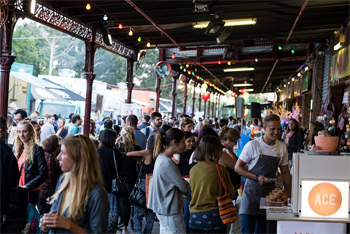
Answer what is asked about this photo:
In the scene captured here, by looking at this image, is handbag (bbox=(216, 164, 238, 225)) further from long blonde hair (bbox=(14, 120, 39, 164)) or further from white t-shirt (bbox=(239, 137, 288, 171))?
long blonde hair (bbox=(14, 120, 39, 164))

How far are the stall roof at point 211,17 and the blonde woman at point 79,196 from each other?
6.01 m

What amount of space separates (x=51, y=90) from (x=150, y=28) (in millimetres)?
6661

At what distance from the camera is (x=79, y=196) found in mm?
2717

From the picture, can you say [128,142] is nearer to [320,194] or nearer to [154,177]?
[154,177]

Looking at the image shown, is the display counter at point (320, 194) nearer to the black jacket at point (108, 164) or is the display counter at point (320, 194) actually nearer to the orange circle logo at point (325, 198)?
the orange circle logo at point (325, 198)

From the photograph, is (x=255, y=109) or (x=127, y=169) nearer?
(x=127, y=169)

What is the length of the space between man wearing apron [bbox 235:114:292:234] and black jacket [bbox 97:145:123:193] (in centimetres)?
205

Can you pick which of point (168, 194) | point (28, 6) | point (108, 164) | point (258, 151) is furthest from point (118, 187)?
point (28, 6)

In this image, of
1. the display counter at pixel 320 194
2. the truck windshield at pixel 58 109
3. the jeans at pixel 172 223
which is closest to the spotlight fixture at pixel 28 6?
the jeans at pixel 172 223

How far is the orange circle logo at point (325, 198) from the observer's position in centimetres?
368

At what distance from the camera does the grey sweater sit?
175 inches

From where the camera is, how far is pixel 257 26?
13.5 meters

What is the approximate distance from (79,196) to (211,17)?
784cm

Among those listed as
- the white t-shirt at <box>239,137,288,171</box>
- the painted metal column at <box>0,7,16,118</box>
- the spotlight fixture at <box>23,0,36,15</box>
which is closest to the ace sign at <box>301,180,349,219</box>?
the white t-shirt at <box>239,137,288,171</box>
